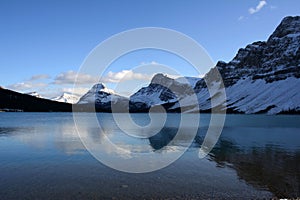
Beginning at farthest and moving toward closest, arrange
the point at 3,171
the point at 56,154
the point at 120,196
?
the point at 56,154 < the point at 3,171 < the point at 120,196

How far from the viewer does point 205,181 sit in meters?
24.9

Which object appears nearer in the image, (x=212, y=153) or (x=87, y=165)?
(x=87, y=165)

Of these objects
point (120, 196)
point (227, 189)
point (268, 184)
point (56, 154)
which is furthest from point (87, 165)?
point (268, 184)

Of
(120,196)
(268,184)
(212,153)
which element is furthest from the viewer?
(212,153)

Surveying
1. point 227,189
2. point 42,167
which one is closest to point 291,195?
point 227,189

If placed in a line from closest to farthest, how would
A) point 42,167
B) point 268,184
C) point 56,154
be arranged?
point 268,184, point 42,167, point 56,154

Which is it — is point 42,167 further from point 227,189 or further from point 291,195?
point 291,195

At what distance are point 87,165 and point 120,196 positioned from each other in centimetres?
1153

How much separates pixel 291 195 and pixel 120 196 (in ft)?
41.8

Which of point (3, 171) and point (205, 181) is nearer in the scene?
point (205, 181)

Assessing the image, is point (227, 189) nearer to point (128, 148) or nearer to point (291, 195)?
point (291, 195)

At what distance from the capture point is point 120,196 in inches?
804

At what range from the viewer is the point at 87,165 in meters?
30.9

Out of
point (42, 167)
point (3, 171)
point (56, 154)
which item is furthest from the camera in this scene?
point (56, 154)
